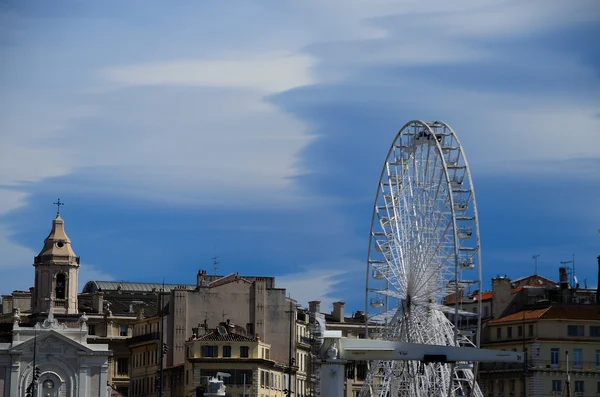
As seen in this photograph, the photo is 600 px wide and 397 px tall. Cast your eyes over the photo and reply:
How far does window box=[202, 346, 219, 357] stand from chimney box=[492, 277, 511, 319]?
2577 centimetres

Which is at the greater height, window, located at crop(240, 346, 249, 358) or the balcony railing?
window, located at crop(240, 346, 249, 358)

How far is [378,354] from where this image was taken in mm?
131125

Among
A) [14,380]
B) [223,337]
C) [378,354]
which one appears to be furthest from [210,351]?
[378,354]

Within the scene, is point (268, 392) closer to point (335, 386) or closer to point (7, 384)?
point (7, 384)

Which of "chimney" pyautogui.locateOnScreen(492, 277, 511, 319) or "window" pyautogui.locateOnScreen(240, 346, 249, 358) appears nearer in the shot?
"chimney" pyautogui.locateOnScreen(492, 277, 511, 319)

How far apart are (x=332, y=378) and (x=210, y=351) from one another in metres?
64.6

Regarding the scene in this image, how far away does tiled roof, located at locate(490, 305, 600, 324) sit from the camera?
17838 centimetres

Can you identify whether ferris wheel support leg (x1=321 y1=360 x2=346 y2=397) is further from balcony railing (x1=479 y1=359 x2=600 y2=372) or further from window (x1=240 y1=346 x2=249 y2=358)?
window (x1=240 y1=346 x2=249 y2=358)

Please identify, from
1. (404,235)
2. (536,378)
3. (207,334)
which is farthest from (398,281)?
(207,334)

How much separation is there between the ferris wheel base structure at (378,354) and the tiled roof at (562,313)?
1792 inches

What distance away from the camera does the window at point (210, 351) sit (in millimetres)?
194250

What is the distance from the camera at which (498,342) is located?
601ft

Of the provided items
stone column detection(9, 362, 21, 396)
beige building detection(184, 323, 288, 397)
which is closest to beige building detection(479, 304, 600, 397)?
beige building detection(184, 323, 288, 397)

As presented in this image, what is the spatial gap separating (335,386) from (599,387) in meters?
55.4
